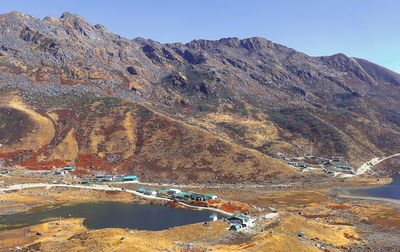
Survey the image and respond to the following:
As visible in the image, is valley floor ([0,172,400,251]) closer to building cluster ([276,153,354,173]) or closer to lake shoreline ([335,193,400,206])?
lake shoreline ([335,193,400,206])

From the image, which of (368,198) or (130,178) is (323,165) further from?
(130,178)

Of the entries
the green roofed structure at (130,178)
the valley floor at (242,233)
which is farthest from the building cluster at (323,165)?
the green roofed structure at (130,178)

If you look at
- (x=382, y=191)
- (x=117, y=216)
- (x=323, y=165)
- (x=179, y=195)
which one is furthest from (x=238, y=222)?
(x=323, y=165)

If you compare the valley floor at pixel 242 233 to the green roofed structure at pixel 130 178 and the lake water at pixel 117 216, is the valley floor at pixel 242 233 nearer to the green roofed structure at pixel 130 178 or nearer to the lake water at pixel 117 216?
the lake water at pixel 117 216

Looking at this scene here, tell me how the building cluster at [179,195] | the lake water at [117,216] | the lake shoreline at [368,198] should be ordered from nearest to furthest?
the lake water at [117,216]
the building cluster at [179,195]
the lake shoreline at [368,198]

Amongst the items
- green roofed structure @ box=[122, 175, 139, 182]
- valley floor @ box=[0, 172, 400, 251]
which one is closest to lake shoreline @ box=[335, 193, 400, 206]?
valley floor @ box=[0, 172, 400, 251]

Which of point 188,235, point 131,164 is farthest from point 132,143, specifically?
point 188,235
